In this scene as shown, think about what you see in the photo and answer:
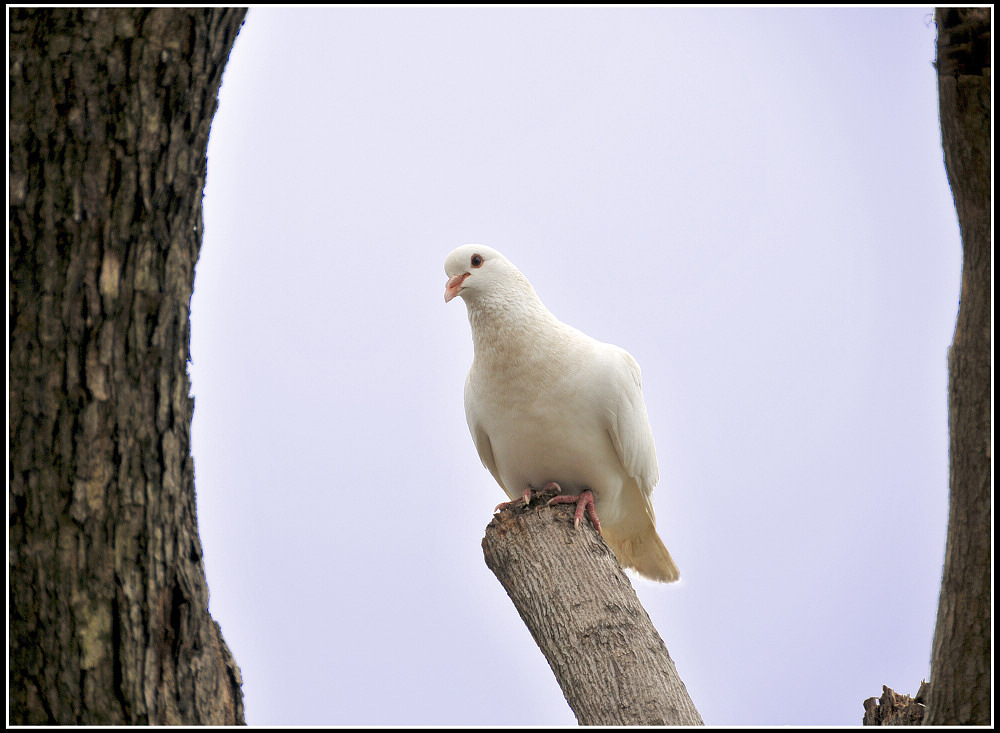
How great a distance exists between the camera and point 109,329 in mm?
1814

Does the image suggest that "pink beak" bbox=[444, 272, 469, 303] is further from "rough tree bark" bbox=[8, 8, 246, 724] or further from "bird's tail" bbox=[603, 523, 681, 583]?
"rough tree bark" bbox=[8, 8, 246, 724]

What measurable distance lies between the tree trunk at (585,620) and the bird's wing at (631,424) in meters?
0.61

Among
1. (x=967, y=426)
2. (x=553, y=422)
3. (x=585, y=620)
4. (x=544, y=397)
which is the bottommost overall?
(x=585, y=620)

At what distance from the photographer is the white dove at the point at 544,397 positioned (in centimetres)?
371

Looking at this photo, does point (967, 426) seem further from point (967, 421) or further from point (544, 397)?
point (544, 397)

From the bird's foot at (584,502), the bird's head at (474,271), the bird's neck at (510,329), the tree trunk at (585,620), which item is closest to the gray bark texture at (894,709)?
the tree trunk at (585,620)

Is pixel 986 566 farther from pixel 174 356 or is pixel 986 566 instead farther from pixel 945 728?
pixel 174 356

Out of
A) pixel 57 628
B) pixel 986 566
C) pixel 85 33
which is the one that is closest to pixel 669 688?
pixel 986 566

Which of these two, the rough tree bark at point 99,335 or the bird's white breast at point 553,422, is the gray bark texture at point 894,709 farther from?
the rough tree bark at point 99,335

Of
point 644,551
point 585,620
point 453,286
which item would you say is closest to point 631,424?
point 644,551

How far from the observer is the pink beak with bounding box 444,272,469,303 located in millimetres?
3828

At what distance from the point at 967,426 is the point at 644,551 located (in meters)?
2.66

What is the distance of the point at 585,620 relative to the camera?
2.86 m

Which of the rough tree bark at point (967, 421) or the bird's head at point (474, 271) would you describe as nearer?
the rough tree bark at point (967, 421)
